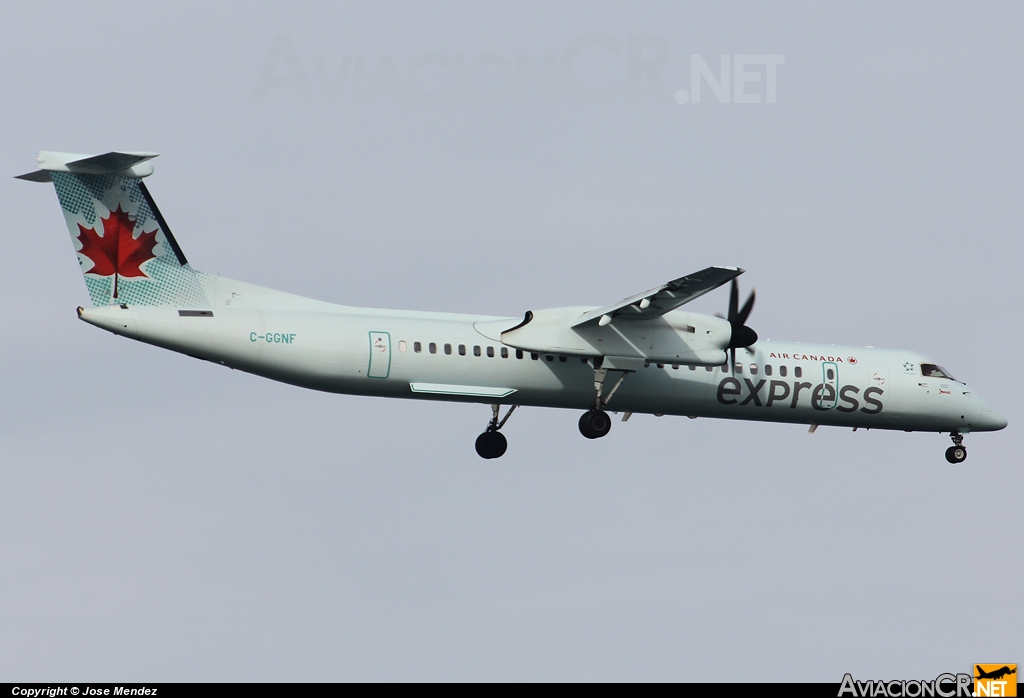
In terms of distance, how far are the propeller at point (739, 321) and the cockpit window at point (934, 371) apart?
Answer: 5.55 meters

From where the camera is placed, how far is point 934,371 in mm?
34125

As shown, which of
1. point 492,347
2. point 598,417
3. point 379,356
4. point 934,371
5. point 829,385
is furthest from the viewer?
point 934,371

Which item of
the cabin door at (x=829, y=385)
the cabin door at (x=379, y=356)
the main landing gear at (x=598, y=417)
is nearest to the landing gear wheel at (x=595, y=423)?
the main landing gear at (x=598, y=417)

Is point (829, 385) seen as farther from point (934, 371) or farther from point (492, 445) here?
point (492, 445)

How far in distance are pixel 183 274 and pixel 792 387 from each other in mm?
13804

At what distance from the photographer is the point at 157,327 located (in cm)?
2733

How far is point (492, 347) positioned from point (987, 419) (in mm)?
12929

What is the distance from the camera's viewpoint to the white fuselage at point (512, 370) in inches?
1094

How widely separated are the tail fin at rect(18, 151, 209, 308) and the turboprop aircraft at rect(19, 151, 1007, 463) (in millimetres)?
27

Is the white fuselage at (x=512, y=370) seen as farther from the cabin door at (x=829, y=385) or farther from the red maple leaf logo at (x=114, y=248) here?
the red maple leaf logo at (x=114, y=248)

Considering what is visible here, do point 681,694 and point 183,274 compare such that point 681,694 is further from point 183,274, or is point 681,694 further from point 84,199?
point 84,199

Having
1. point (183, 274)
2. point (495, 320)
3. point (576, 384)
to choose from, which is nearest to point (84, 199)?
point (183, 274)

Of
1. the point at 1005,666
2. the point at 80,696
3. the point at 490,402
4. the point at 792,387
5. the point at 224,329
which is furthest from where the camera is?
the point at 792,387

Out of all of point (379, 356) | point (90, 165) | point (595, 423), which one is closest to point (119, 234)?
point (90, 165)
